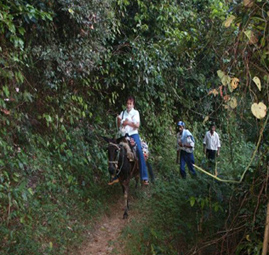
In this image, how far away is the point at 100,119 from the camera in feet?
34.6

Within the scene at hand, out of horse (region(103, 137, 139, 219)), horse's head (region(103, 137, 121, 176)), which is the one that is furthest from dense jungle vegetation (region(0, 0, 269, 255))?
horse's head (region(103, 137, 121, 176))

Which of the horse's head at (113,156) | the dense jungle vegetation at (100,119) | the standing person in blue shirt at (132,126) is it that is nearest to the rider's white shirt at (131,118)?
the standing person in blue shirt at (132,126)

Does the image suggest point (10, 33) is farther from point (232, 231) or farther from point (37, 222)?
point (232, 231)

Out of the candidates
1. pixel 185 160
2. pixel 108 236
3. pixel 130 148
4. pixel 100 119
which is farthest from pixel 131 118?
pixel 185 160

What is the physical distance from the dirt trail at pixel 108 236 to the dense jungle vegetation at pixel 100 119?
0.29 m

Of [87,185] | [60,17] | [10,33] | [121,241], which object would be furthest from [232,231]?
[60,17]

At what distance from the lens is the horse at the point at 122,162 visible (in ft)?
24.9

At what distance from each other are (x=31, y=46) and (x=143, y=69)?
14.6 feet

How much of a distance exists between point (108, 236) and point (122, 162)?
172 cm

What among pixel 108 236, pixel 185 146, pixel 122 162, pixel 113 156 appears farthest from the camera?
pixel 185 146

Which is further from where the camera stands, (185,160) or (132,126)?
(185,160)

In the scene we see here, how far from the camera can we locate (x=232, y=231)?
4.66 meters

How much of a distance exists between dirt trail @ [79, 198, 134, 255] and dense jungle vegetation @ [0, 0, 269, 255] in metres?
0.29

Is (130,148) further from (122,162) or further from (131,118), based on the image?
(131,118)
